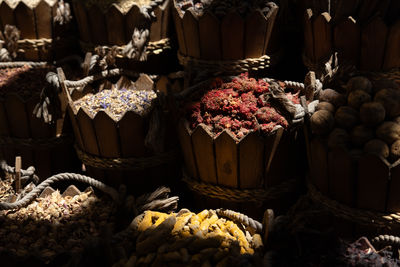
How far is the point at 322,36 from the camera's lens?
303cm

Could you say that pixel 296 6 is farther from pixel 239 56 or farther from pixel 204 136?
pixel 204 136

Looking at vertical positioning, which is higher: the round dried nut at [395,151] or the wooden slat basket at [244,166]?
the round dried nut at [395,151]

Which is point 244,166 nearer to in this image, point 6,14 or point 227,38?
point 227,38

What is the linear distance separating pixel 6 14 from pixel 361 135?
297 centimetres

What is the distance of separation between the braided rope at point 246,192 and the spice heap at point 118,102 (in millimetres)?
605

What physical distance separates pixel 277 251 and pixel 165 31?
213 cm

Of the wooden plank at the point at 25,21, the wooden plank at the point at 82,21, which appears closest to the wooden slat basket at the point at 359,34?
the wooden plank at the point at 82,21

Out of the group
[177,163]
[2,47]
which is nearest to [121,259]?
[177,163]

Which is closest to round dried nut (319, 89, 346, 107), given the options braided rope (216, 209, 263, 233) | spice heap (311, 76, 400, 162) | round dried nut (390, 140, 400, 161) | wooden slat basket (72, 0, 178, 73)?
spice heap (311, 76, 400, 162)

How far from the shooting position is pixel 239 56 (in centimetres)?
317

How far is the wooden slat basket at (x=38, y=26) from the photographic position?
12.2 feet

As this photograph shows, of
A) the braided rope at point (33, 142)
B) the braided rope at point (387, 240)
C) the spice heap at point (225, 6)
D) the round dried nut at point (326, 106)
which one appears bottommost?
the braided rope at point (387, 240)

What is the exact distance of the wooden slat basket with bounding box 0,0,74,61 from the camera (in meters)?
3.71

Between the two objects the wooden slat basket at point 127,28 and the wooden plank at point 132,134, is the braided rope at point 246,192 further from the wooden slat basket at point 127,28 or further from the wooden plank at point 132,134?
the wooden slat basket at point 127,28
